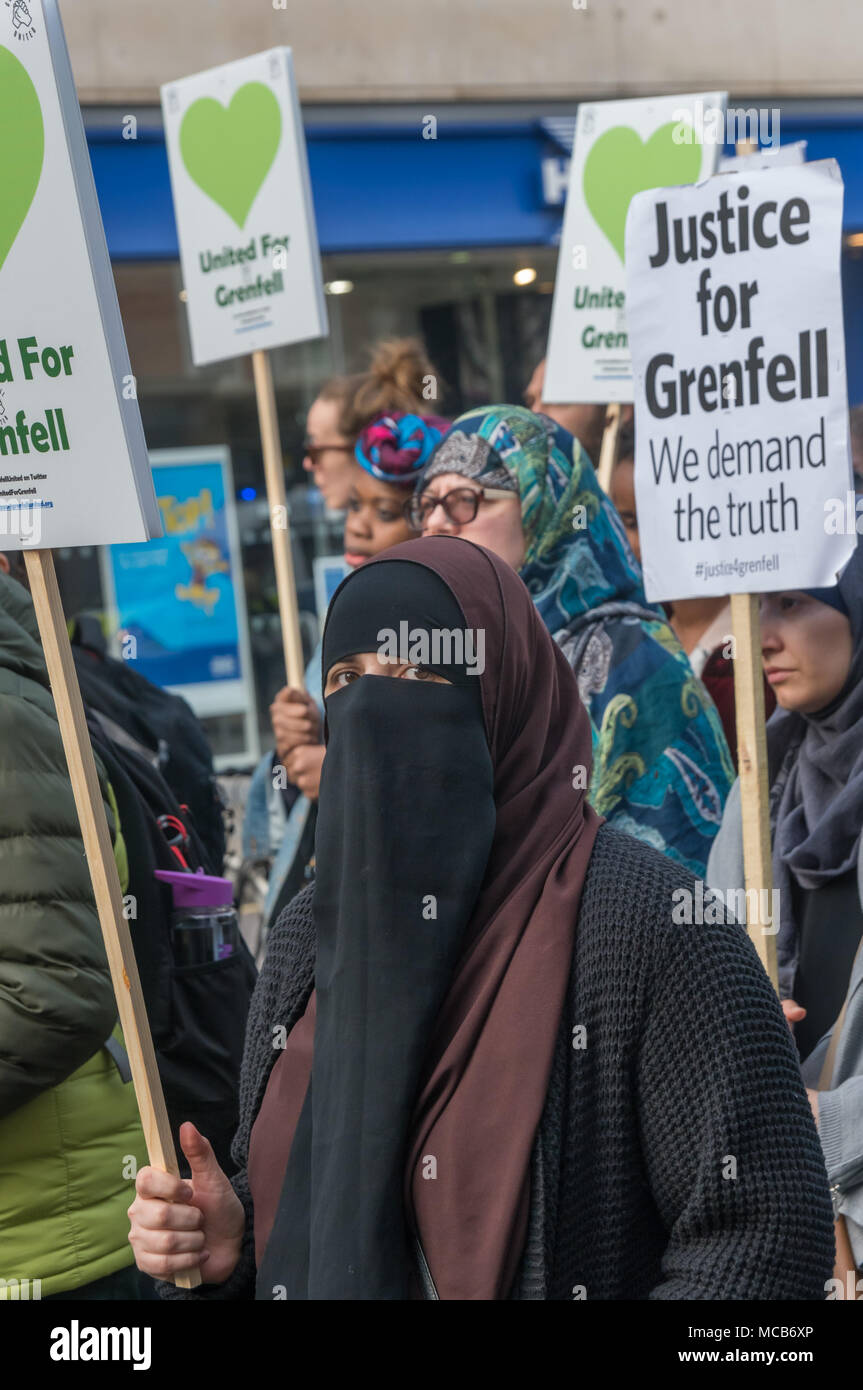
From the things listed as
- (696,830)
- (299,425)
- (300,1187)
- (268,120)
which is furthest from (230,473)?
(300,1187)

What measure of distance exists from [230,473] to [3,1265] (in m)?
6.25

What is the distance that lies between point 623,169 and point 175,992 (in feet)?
9.58

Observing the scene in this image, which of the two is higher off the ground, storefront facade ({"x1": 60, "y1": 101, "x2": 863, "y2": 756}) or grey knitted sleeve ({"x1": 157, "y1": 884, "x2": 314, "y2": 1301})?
storefront facade ({"x1": 60, "y1": 101, "x2": 863, "y2": 756})

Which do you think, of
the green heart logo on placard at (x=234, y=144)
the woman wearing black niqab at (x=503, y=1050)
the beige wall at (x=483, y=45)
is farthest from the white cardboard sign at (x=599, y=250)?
the beige wall at (x=483, y=45)

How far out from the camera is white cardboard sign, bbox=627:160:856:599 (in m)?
2.55

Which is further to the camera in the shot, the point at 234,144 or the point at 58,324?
the point at 234,144

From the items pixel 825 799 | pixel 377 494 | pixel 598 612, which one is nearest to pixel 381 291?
pixel 377 494

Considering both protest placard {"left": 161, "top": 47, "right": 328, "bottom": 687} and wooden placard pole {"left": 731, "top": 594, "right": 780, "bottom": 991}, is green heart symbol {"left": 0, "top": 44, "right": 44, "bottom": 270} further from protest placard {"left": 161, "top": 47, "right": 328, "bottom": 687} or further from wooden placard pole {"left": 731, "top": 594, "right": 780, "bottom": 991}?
protest placard {"left": 161, "top": 47, "right": 328, "bottom": 687}

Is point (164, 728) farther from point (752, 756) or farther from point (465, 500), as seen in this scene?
point (752, 756)

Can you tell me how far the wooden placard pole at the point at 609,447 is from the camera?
4375 mm

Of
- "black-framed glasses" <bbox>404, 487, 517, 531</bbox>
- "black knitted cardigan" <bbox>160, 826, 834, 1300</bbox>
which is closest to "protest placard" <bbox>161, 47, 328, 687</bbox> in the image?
"black-framed glasses" <bbox>404, 487, 517, 531</bbox>

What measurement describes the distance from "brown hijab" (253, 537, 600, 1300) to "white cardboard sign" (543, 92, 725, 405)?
278 centimetres

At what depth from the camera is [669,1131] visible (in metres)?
1.60

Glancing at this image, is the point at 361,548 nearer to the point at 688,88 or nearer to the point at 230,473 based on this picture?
the point at 230,473
